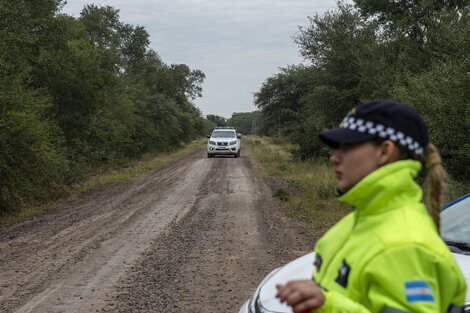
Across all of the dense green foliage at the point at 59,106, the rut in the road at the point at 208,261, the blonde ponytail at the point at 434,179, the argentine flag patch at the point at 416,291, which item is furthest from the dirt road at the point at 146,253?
the argentine flag patch at the point at 416,291

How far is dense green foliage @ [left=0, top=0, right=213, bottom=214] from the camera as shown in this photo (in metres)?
12.1

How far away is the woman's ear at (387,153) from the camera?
1.47m

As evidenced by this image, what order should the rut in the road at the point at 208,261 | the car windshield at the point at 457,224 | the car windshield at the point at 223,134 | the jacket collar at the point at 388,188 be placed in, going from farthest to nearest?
the car windshield at the point at 223,134
the rut in the road at the point at 208,261
the car windshield at the point at 457,224
the jacket collar at the point at 388,188

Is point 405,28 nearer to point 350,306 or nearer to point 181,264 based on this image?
point 181,264

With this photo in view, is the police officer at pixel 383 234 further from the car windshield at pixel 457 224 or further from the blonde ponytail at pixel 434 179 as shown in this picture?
the car windshield at pixel 457 224

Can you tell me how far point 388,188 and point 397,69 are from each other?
61.3 feet

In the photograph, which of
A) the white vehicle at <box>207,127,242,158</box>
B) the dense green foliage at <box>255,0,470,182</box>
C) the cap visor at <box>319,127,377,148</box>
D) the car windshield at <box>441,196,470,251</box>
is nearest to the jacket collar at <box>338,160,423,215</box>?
the cap visor at <box>319,127,377,148</box>

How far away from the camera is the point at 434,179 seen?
1590 millimetres

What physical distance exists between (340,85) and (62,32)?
1189 cm

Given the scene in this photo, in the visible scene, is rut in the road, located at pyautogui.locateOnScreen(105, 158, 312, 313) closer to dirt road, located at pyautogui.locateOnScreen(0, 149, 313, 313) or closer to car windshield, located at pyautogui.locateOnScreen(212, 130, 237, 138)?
dirt road, located at pyautogui.locateOnScreen(0, 149, 313, 313)

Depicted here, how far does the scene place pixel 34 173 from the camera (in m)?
12.8

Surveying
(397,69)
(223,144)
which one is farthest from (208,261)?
(223,144)

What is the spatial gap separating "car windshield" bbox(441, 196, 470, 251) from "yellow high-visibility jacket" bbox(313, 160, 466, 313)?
233cm

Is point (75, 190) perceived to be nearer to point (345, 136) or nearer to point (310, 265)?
point (310, 265)
